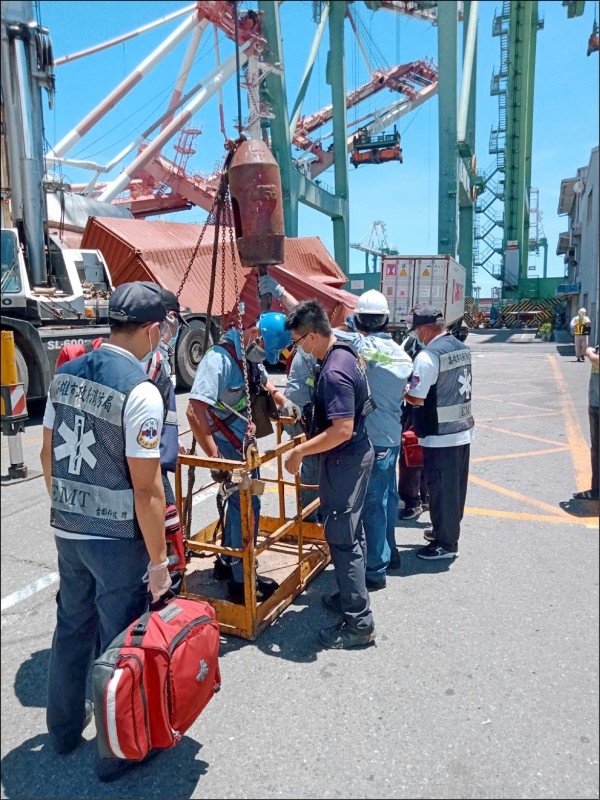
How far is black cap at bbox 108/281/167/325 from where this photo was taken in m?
2.13

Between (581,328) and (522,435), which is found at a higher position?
(581,328)

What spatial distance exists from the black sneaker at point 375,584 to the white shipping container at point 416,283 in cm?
1440

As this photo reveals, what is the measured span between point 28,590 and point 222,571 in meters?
1.25

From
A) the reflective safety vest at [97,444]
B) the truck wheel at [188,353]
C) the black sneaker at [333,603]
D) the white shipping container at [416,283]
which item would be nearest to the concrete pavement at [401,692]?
the black sneaker at [333,603]

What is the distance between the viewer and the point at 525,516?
4.89 meters

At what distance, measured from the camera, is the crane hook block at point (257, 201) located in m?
3.38

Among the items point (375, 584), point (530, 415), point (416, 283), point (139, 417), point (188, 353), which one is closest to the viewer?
point (139, 417)

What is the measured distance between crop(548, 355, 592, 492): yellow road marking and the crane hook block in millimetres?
4062

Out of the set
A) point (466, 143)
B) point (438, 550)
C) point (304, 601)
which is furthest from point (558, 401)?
point (466, 143)

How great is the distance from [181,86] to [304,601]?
2.94 m

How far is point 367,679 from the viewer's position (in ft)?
9.18

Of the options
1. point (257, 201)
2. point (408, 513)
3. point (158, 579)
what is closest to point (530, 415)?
point (408, 513)

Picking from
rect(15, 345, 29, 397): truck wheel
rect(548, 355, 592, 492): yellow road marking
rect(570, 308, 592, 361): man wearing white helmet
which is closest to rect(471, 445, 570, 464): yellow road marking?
rect(548, 355, 592, 492): yellow road marking

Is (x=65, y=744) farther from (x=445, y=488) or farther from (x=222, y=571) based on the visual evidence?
(x=445, y=488)
